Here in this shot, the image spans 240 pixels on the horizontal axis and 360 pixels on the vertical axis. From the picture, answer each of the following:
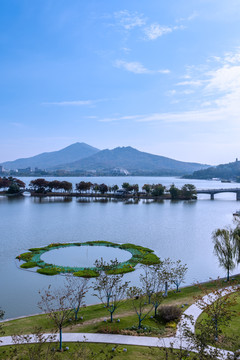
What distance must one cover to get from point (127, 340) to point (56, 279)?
967 cm

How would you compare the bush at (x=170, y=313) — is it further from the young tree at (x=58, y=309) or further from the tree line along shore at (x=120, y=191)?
the tree line along shore at (x=120, y=191)

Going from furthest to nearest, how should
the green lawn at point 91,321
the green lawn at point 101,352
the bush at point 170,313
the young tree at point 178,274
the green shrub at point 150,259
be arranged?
1. the green shrub at point 150,259
2. the young tree at point 178,274
3. the bush at point 170,313
4. the green lawn at point 91,321
5. the green lawn at point 101,352

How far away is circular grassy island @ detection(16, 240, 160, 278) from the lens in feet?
70.5

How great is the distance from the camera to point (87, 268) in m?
22.3

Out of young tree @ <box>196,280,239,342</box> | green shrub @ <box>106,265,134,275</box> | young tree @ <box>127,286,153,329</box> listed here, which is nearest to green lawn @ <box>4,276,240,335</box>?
young tree @ <box>127,286,153,329</box>

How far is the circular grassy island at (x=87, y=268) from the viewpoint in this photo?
Answer: 21484 mm

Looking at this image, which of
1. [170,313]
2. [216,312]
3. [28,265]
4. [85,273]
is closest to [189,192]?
[85,273]

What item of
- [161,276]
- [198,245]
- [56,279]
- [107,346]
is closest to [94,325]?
[107,346]

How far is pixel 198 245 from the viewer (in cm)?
3006

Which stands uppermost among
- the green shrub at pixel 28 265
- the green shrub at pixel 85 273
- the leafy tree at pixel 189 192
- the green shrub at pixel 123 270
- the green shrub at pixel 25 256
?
the leafy tree at pixel 189 192

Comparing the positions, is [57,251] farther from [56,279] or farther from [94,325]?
[94,325]

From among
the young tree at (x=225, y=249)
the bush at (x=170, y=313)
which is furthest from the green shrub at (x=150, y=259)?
the bush at (x=170, y=313)

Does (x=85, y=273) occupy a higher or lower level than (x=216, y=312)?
lower

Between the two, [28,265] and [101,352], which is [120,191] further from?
[101,352]
